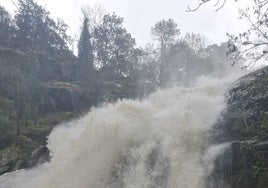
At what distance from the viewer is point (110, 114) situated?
1991 cm

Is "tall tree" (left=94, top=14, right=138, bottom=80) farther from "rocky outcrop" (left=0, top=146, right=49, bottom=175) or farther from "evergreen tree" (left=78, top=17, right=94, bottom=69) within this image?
"rocky outcrop" (left=0, top=146, right=49, bottom=175)

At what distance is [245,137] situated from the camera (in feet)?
47.3

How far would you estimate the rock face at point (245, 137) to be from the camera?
13023mm

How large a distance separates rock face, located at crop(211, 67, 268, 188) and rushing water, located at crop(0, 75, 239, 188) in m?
0.47

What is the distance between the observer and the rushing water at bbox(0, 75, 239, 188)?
49.3ft

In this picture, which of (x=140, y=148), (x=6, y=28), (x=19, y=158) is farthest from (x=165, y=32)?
(x=140, y=148)

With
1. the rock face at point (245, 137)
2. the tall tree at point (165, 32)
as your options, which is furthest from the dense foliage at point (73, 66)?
the rock face at point (245, 137)

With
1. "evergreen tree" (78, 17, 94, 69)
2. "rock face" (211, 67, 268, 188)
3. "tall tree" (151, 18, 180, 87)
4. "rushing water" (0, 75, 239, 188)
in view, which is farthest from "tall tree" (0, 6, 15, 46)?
"rock face" (211, 67, 268, 188)

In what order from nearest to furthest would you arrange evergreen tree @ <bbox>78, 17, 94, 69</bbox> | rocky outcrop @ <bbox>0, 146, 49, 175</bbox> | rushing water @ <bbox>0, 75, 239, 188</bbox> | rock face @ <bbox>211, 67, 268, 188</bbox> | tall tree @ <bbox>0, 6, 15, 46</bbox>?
rock face @ <bbox>211, 67, 268, 188</bbox>
rushing water @ <bbox>0, 75, 239, 188</bbox>
rocky outcrop @ <bbox>0, 146, 49, 175</bbox>
evergreen tree @ <bbox>78, 17, 94, 69</bbox>
tall tree @ <bbox>0, 6, 15, 46</bbox>

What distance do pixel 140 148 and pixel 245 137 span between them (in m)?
4.24

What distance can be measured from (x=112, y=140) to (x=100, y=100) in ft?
96.0

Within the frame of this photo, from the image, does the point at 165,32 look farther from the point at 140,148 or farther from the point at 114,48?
the point at 140,148

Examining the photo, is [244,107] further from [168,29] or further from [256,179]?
[168,29]

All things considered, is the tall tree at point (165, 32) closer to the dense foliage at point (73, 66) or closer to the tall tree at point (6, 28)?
the dense foliage at point (73, 66)
